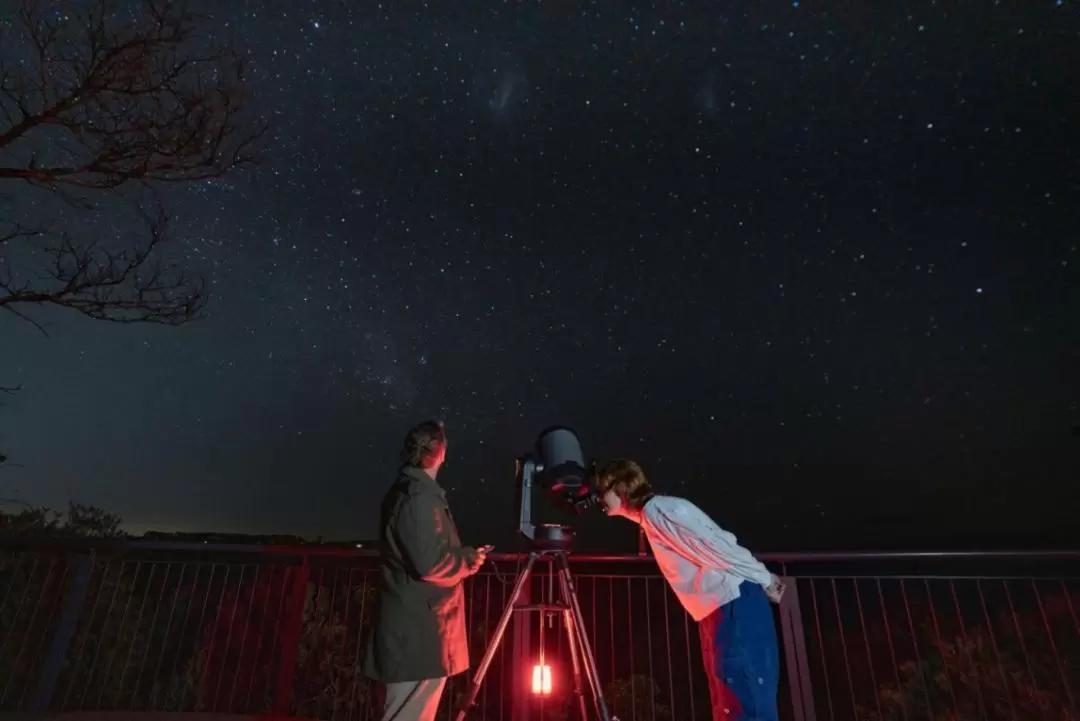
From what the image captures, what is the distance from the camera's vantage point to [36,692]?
3.55 meters

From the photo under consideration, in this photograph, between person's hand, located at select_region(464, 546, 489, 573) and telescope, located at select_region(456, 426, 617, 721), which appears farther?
telescope, located at select_region(456, 426, 617, 721)

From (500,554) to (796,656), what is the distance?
1.80 m

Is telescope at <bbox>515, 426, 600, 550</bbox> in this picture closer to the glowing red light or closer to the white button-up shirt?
the white button-up shirt

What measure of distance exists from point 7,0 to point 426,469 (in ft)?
20.7

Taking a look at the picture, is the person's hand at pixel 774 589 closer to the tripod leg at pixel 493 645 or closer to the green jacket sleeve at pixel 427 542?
the tripod leg at pixel 493 645

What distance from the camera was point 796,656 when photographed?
131 inches

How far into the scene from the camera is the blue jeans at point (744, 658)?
2199 mm

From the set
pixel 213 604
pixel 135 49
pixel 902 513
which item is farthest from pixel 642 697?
pixel 135 49

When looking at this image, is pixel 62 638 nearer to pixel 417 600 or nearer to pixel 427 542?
pixel 417 600

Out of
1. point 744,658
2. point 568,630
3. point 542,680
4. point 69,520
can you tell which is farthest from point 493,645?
point 69,520

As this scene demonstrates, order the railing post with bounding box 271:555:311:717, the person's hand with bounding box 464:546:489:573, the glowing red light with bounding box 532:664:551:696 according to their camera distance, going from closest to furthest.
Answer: the person's hand with bounding box 464:546:489:573, the glowing red light with bounding box 532:664:551:696, the railing post with bounding box 271:555:311:717

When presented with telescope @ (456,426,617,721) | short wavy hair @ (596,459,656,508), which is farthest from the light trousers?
short wavy hair @ (596,459,656,508)

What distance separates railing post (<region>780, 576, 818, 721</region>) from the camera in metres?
3.28

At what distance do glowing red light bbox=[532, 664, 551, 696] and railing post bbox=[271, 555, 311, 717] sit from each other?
4.95ft
